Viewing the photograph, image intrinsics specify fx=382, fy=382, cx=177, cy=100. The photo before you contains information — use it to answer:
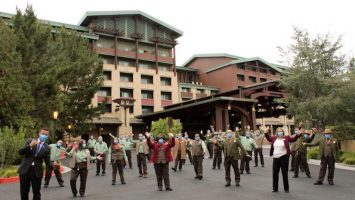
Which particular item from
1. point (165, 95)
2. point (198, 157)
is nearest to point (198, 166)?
point (198, 157)

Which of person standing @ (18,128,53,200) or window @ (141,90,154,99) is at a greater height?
window @ (141,90,154,99)

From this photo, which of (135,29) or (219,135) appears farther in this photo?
(135,29)

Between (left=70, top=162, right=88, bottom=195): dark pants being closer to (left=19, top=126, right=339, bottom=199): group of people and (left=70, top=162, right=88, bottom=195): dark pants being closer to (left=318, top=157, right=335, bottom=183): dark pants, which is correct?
(left=19, top=126, right=339, bottom=199): group of people

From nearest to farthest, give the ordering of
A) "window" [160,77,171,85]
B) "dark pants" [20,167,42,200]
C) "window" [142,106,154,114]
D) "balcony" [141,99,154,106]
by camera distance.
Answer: "dark pants" [20,167,42,200] → "balcony" [141,99,154,106] → "window" [142,106,154,114] → "window" [160,77,171,85]

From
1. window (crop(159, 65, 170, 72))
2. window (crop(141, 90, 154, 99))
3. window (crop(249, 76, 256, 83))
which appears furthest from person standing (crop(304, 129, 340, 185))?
window (crop(249, 76, 256, 83))

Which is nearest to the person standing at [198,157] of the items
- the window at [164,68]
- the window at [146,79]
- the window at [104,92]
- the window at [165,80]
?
the window at [104,92]

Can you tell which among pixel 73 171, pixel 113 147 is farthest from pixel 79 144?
pixel 113 147

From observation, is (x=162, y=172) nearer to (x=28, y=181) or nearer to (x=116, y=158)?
(x=116, y=158)

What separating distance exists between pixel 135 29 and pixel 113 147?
145 feet

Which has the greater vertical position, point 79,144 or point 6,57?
point 6,57

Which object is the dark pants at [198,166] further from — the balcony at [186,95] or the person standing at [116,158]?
the balcony at [186,95]

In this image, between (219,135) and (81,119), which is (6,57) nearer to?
(81,119)

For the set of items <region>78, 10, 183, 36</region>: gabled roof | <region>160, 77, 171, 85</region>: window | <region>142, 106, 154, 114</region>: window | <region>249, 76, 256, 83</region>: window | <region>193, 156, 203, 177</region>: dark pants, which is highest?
<region>78, 10, 183, 36</region>: gabled roof

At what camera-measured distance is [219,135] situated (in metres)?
23.9
